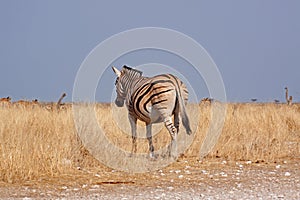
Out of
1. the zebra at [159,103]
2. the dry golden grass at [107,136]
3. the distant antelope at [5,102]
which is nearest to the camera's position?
the dry golden grass at [107,136]

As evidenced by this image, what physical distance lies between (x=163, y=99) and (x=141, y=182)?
310 centimetres

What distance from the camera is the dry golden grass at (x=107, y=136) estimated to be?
9.37 metres

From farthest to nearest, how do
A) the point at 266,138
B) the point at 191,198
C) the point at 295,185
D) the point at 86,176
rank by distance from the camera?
the point at 266,138 < the point at 86,176 < the point at 295,185 < the point at 191,198

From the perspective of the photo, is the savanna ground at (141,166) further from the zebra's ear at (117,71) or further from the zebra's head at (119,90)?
the zebra's ear at (117,71)

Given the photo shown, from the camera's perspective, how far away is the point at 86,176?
9.48 meters

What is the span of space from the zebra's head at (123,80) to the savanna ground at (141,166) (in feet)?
2.97

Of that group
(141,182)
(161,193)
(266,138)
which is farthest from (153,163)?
(266,138)

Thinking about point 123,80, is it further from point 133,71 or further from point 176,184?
point 176,184

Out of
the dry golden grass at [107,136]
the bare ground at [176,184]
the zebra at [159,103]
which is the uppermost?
the zebra at [159,103]

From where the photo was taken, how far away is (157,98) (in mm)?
11789

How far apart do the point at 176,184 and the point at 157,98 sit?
331 cm

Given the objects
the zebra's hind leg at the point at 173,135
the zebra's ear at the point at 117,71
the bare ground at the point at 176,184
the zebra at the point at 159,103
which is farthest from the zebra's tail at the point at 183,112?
the zebra's ear at the point at 117,71

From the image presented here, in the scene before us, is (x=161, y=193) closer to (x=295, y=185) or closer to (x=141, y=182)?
(x=141, y=182)

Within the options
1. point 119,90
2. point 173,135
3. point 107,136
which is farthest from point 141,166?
point 119,90
